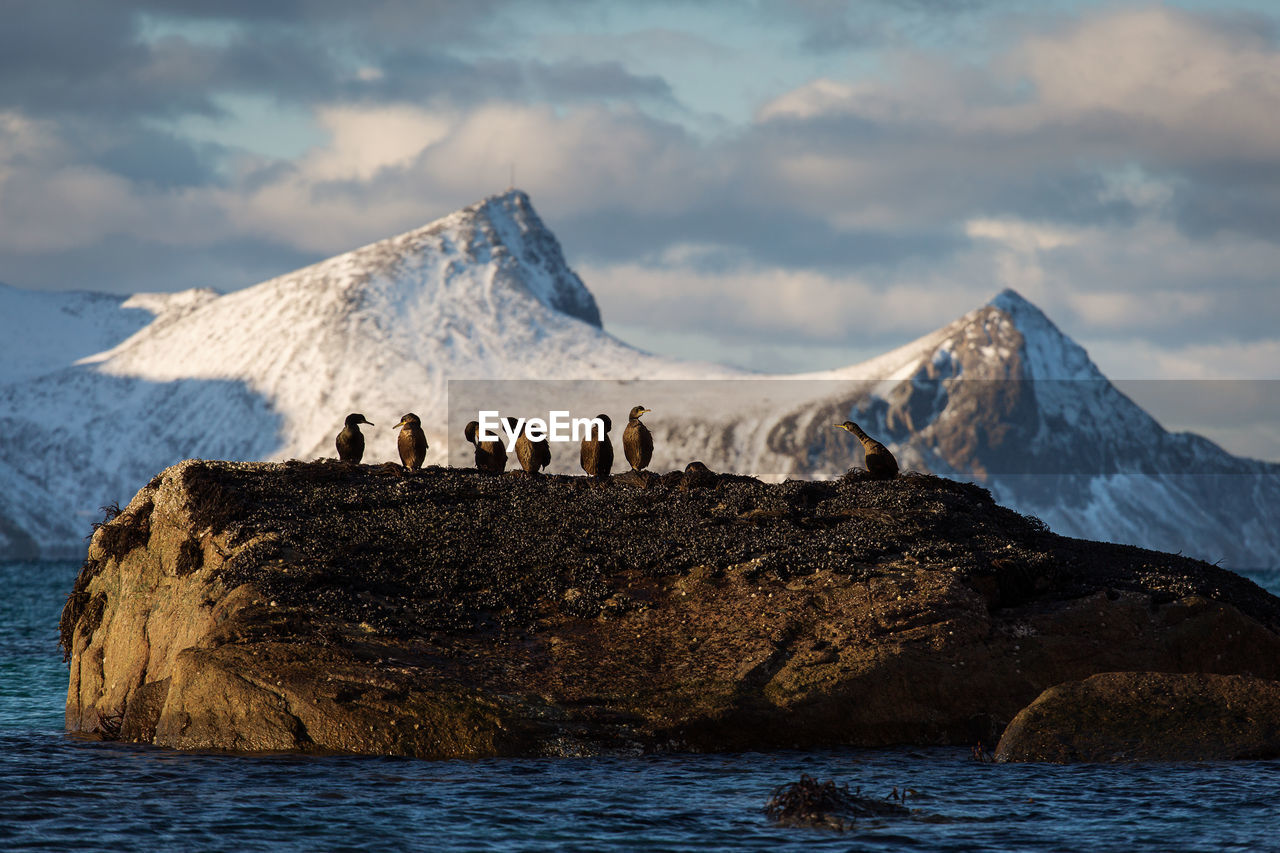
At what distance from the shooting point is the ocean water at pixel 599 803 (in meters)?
20.4

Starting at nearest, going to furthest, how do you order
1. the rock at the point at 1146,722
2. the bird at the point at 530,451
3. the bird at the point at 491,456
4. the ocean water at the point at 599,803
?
the ocean water at the point at 599,803 < the rock at the point at 1146,722 < the bird at the point at 530,451 < the bird at the point at 491,456

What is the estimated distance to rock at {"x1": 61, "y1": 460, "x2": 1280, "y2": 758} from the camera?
25516 mm

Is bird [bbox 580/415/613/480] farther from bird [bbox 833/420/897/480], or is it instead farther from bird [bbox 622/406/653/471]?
bird [bbox 833/420/897/480]

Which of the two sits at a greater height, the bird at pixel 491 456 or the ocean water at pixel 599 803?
the bird at pixel 491 456

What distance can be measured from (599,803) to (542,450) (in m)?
17.1

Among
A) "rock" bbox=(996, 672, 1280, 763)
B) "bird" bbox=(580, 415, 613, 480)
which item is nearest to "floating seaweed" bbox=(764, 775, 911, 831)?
"rock" bbox=(996, 672, 1280, 763)

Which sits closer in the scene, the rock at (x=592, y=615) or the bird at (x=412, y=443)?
the rock at (x=592, y=615)

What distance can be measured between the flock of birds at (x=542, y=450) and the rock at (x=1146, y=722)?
458 inches

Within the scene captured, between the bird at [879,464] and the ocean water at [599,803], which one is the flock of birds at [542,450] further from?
the ocean water at [599,803]

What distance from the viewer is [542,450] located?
38.5 m

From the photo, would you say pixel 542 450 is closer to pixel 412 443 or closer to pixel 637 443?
pixel 637 443

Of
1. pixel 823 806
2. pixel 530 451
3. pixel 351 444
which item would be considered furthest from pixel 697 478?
pixel 823 806

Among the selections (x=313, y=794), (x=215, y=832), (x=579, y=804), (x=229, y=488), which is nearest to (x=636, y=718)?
(x=579, y=804)

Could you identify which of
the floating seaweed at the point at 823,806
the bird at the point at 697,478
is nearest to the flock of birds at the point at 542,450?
the bird at the point at 697,478
